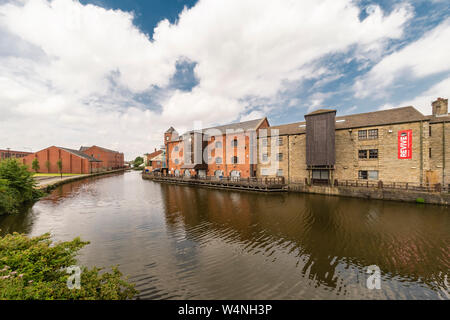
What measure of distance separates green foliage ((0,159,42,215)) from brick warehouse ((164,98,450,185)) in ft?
80.8

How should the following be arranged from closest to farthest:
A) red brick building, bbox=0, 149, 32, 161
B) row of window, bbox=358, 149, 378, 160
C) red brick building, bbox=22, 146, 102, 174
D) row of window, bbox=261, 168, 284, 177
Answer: row of window, bbox=358, 149, 378, 160 < row of window, bbox=261, 168, 284, 177 < red brick building, bbox=22, 146, 102, 174 < red brick building, bbox=0, 149, 32, 161

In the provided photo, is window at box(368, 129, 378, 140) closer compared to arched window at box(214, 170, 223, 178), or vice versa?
window at box(368, 129, 378, 140)

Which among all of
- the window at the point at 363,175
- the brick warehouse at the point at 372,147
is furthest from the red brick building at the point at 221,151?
the window at the point at 363,175

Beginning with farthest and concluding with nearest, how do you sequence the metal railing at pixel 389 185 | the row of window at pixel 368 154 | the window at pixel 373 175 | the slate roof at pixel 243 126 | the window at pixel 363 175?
the slate roof at pixel 243 126, the window at pixel 363 175, the row of window at pixel 368 154, the window at pixel 373 175, the metal railing at pixel 389 185

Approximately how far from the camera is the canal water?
17.7 feet

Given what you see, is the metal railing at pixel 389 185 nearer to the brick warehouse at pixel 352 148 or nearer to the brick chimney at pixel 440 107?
the brick warehouse at pixel 352 148

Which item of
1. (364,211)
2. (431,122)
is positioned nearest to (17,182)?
(364,211)

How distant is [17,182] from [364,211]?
30.7 metres

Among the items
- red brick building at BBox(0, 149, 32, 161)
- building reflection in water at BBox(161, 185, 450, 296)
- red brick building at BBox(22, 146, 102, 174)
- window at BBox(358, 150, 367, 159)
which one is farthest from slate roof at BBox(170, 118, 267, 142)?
red brick building at BBox(0, 149, 32, 161)

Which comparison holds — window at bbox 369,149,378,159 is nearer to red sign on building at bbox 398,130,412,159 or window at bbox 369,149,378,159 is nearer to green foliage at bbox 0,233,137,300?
red sign on building at bbox 398,130,412,159

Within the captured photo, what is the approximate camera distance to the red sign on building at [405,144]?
18.2m

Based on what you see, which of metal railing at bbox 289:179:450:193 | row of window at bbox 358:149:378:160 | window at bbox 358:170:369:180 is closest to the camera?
metal railing at bbox 289:179:450:193

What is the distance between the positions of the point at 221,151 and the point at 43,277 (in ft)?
94.3

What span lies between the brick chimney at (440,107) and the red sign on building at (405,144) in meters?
6.40
